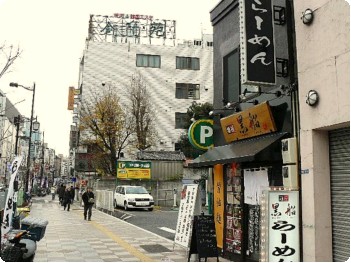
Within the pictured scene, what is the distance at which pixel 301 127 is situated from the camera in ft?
24.4

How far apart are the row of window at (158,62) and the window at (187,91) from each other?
7.99 feet

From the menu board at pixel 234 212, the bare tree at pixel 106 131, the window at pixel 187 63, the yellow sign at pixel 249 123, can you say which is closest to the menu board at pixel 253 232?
the menu board at pixel 234 212

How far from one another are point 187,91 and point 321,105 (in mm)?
43344

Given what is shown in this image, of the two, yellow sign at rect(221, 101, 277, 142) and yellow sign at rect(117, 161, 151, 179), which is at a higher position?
yellow sign at rect(221, 101, 277, 142)

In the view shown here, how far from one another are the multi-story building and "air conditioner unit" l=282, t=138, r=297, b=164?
39.0 metres

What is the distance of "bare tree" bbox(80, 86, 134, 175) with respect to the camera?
39.4m

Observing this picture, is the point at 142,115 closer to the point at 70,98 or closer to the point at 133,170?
the point at 133,170

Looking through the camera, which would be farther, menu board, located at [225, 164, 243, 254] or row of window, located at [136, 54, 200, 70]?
row of window, located at [136, 54, 200, 70]

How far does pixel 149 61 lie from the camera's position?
49.7 meters

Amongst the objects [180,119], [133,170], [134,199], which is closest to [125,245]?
[134,199]

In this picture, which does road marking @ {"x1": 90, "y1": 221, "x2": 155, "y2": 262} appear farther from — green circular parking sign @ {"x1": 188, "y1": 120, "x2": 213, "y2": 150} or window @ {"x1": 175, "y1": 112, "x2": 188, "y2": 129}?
window @ {"x1": 175, "y1": 112, "x2": 188, "y2": 129}

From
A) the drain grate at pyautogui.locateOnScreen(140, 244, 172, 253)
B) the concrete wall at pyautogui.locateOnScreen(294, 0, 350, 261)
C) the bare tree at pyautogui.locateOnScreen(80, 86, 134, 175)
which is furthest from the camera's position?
the bare tree at pyautogui.locateOnScreen(80, 86, 134, 175)

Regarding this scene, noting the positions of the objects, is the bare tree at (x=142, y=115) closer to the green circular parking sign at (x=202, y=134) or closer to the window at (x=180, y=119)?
the window at (x=180, y=119)

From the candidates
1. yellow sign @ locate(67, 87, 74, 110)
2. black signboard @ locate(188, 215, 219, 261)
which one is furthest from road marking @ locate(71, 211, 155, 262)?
yellow sign @ locate(67, 87, 74, 110)
